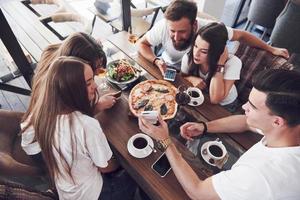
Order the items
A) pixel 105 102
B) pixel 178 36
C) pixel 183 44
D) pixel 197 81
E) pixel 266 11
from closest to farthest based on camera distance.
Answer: pixel 105 102, pixel 197 81, pixel 178 36, pixel 183 44, pixel 266 11

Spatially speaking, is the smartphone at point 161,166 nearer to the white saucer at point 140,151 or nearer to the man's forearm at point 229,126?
the white saucer at point 140,151

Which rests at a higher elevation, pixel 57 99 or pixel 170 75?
pixel 57 99

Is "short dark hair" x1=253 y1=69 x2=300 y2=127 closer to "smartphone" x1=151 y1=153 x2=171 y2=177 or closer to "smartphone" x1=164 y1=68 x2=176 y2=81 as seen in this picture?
"smartphone" x1=151 y1=153 x2=171 y2=177

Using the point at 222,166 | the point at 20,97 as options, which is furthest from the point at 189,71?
the point at 20,97

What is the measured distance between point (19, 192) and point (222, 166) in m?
1.04

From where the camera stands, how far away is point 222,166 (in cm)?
122

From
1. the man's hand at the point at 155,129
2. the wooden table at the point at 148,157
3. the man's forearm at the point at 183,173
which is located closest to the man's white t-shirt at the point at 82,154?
the wooden table at the point at 148,157

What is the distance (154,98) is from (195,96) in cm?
30

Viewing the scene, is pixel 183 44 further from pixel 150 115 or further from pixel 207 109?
pixel 150 115

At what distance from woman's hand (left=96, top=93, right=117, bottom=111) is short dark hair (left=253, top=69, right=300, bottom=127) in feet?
2.91

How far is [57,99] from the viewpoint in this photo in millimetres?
1075

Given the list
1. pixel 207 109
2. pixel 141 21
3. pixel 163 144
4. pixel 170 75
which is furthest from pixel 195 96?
pixel 141 21

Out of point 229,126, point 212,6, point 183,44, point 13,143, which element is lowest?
point 13,143

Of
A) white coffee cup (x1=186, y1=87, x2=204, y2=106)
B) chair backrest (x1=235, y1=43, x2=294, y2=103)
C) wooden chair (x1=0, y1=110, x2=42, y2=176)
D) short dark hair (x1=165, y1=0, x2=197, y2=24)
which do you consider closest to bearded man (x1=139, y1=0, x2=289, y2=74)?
short dark hair (x1=165, y1=0, x2=197, y2=24)
